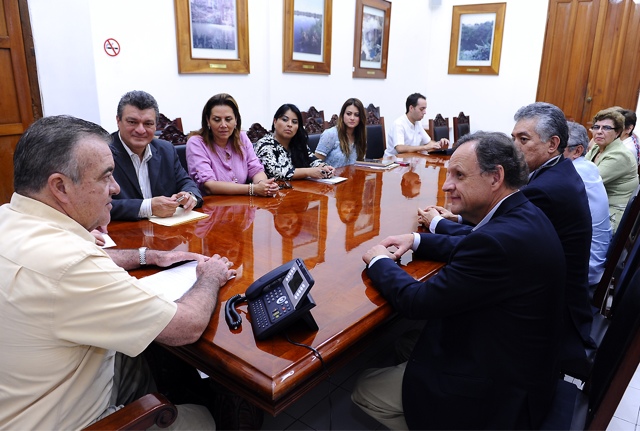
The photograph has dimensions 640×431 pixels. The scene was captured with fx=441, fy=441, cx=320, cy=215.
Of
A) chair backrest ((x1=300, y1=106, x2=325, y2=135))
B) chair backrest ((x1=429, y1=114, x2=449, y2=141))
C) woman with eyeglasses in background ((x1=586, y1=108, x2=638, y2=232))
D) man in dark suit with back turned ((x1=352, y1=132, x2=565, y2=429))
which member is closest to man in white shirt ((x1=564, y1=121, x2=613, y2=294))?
woman with eyeglasses in background ((x1=586, y1=108, x2=638, y2=232))

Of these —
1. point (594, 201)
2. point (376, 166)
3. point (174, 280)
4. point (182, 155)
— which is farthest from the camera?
point (376, 166)

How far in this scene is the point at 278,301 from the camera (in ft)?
3.75

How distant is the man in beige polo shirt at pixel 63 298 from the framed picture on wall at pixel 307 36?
402 centimetres

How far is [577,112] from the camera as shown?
6480 millimetres

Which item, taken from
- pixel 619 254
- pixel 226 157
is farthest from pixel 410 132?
pixel 619 254

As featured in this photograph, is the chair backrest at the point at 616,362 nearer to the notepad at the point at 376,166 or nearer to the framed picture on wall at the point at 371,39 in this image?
the notepad at the point at 376,166

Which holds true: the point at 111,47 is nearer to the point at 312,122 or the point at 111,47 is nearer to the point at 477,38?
the point at 312,122

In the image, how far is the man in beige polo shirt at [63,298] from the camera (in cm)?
94

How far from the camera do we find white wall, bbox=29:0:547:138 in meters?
3.39

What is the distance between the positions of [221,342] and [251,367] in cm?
13

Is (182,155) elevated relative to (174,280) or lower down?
elevated

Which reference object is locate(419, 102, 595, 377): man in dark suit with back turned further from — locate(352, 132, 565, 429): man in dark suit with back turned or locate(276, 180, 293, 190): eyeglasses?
locate(276, 180, 293, 190): eyeglasses

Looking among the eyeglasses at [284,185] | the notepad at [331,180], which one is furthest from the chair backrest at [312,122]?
the eyeglasses at [284,185]

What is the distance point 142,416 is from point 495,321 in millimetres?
922
